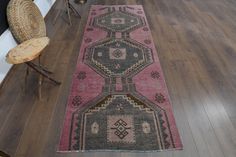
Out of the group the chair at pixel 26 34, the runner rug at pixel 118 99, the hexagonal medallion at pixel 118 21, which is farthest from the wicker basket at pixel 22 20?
the hexagonal medallion at pixel 118 21

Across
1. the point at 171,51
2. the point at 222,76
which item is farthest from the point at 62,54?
the point at 222,76

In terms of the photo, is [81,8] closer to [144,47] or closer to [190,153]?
[144,47]

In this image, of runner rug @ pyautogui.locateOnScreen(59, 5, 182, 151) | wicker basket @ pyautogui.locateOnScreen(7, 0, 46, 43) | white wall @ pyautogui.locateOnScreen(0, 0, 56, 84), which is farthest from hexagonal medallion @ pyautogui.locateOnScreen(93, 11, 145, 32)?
white wall @ pyautogui.locateOnScreen(0, 0, 56, 84)

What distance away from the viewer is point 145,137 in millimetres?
1871

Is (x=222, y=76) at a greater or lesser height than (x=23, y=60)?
lesser

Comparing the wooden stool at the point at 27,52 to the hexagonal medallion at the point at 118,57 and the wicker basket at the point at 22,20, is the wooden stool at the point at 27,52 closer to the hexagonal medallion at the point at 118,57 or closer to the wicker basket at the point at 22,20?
the wicker basket at the point at 22,20

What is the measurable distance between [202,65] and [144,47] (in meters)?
0.75

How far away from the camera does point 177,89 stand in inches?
92.1

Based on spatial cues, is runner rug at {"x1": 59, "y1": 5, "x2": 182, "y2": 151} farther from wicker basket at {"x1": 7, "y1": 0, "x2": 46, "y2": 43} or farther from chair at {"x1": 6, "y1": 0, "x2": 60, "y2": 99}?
wicker basket at {"x1": 7, "y1": 0, "x2": 46, "y2": 43}

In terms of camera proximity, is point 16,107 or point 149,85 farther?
point 149,85

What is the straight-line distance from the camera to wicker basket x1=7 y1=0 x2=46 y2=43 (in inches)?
94.0

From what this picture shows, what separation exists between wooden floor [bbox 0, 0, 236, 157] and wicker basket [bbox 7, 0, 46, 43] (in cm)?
36

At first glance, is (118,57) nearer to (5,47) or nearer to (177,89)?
(177,89)

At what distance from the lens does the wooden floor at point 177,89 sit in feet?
5.93
